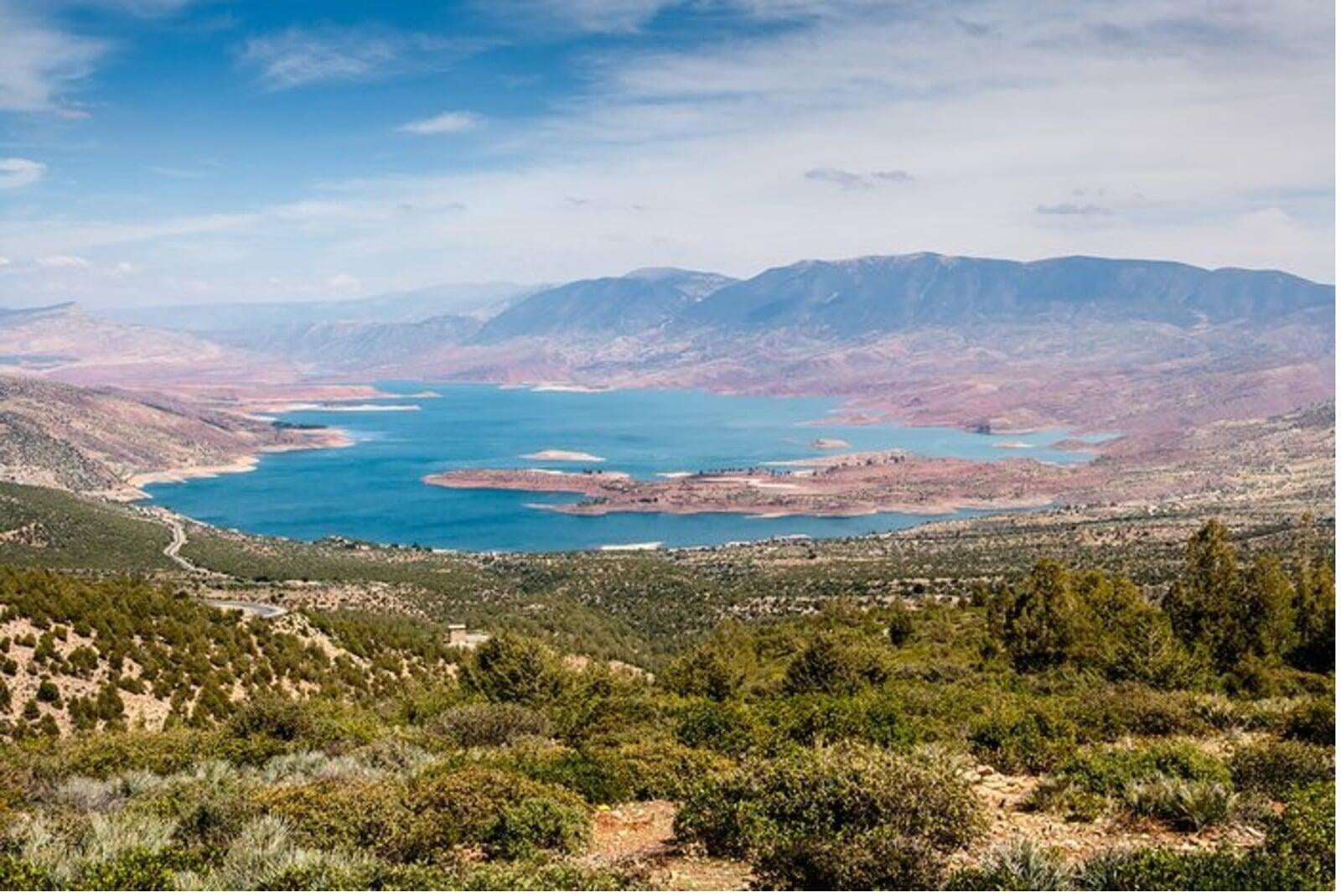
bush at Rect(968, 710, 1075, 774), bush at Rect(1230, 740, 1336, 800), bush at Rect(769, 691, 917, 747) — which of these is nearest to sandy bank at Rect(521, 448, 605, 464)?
bush at Rect(769, 691, 917, 747)

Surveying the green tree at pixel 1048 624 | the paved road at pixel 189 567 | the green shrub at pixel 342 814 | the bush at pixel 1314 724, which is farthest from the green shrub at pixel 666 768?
the paved road at pixel 189 567

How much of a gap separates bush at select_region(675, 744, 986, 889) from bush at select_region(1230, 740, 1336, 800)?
260cm

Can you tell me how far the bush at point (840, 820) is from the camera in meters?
5.24

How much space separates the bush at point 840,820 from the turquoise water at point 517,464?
2459 inches

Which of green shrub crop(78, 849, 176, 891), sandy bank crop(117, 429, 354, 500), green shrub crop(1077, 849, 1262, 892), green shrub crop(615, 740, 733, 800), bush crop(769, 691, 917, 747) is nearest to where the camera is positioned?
green shrub crop(1077, 849, 1262, 892)

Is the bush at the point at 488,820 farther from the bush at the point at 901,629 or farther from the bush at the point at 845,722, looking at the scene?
the bush at the point at 901,629

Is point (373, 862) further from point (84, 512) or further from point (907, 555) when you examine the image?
point (84, 512)

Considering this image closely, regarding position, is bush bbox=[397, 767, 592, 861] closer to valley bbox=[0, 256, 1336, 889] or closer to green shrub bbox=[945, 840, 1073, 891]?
valley bbox=[0, 256, 1336, 889]

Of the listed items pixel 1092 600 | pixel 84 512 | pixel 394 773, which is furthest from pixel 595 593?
pixel 394 773

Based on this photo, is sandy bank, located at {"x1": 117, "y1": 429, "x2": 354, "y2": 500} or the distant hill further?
sandy bank, located at {"x1": 117, "y1": 429, "x2": 354, "y2": 500}

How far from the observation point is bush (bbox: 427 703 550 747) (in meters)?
10.7

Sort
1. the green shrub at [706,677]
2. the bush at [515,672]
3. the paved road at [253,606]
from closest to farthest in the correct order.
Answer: the bush at [515,672]
the green shrub at [706,677]
the paved road at [253,606]

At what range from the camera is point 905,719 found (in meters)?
10.1

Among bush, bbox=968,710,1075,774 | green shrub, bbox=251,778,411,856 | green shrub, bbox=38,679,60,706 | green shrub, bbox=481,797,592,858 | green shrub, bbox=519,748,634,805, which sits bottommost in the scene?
green shrub, bbox=38,679,60,706
